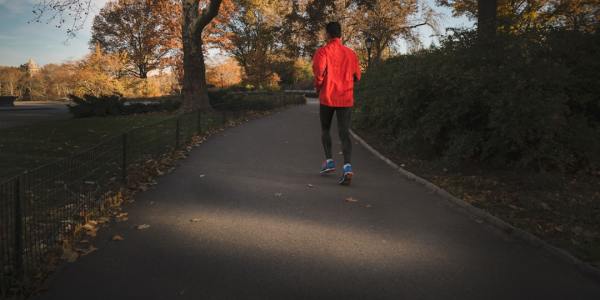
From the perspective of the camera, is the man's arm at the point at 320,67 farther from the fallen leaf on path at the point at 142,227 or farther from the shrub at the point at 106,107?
the shrub at the point at 106,107

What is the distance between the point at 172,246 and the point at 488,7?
1294 centimetres

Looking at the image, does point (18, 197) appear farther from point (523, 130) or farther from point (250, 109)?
point (250, 109)

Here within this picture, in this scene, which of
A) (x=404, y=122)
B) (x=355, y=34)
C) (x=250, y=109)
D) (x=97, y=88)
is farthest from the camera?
(x=355, y=34)

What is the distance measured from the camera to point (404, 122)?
933cm

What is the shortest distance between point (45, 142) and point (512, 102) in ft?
36.3

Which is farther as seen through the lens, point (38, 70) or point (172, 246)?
point (38, 70)

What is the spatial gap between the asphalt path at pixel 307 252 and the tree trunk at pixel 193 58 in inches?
586

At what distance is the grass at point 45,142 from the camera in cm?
921

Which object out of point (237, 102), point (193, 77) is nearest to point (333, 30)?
point (193, 77)

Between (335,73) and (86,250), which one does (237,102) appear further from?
(86,250)

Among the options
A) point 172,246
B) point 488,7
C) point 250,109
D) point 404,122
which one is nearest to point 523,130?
point 404,122

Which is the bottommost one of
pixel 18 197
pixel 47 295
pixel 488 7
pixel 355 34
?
pixel 47 295

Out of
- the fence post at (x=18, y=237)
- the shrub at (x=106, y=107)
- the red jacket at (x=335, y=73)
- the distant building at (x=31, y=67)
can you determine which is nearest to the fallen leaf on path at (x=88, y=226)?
the fence post at (x=18, y=237)

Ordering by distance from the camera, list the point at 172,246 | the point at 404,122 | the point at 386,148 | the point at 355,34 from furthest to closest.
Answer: the point at 355,34
the point at 386,148
the point at 404,122
the point at 172,246
